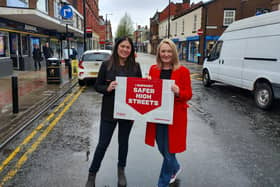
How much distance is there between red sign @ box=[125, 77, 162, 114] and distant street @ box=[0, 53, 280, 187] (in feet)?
3.52

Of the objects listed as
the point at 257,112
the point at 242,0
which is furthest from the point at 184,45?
the point at 257,112

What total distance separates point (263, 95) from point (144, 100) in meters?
6.21

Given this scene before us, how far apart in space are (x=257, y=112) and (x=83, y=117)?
4801mm

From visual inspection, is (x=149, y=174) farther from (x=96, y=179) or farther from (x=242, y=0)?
(x=242, y=0)

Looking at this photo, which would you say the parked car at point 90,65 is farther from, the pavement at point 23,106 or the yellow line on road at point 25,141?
the yellow line on road at point 25,141

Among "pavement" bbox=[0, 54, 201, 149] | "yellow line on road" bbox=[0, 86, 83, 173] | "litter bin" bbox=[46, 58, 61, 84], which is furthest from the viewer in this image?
"litter bin" bbox=[46, 58, 61, 84]

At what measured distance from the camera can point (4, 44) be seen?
52.2ft

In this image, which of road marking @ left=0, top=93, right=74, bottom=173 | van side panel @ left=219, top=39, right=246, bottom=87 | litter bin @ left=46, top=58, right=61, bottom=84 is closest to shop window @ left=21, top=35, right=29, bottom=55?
litter bin @ left=46, top=58, right=61, bottom=84

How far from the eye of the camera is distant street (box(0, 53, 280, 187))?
143 inches

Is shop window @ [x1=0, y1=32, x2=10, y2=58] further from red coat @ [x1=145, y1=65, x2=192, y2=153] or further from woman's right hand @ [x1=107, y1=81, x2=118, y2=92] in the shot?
red coat @ [x1=145, y1=65, x2=192, y2=153]

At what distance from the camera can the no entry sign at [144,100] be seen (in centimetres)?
299

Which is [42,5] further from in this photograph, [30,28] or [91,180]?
[91,180]

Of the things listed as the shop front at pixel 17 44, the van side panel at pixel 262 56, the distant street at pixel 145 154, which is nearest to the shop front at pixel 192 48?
the shop front at pixel 17 44

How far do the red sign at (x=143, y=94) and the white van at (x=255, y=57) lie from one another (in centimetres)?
568
